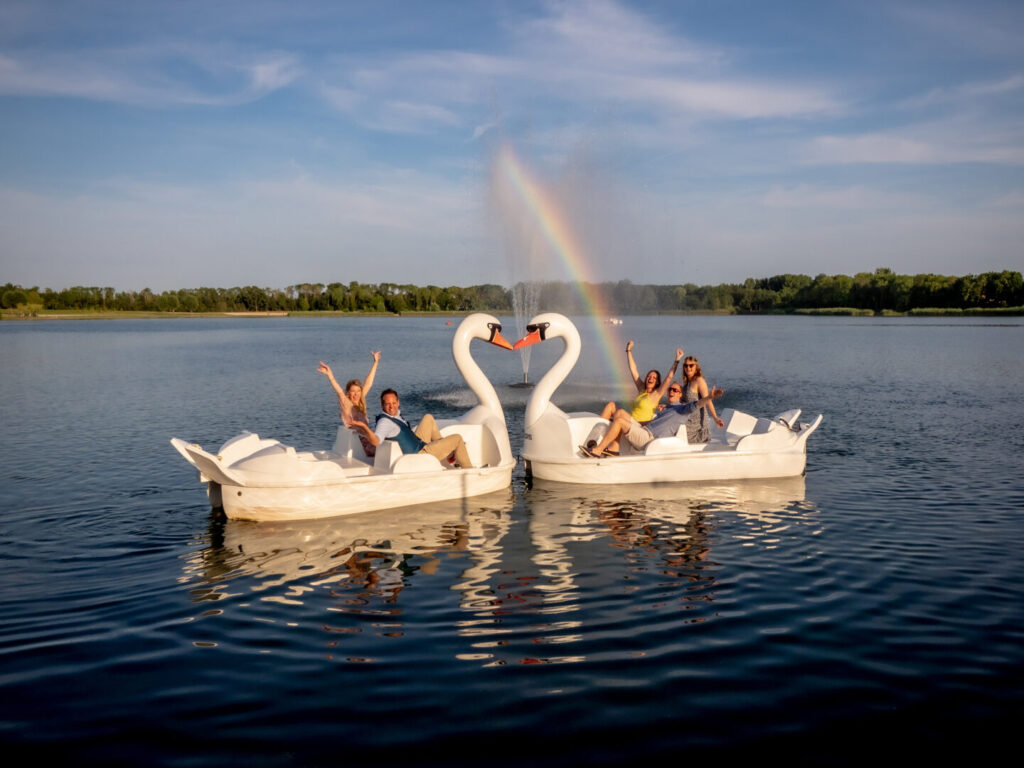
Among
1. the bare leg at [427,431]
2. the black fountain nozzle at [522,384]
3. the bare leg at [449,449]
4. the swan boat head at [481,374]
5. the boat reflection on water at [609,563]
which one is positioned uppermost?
the swan boat head at [481,374]

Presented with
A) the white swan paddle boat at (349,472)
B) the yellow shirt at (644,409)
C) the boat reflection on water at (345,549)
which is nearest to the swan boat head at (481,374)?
the white swan paddle boat at (349,472)

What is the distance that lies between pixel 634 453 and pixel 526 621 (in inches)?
241

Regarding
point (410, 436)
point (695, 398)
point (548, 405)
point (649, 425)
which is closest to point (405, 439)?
point (410, 436)

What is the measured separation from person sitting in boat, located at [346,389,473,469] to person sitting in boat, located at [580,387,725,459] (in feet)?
7.27

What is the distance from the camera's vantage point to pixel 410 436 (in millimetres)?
11117

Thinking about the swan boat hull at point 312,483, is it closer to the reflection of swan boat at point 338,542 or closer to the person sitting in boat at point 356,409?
the reflection of swan boat at point 338,542

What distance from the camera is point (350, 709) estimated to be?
539 cm

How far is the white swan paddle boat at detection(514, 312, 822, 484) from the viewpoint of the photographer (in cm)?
1216

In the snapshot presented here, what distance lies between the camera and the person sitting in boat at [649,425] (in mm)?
12266

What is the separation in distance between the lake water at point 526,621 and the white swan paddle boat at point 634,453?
0.34 meters

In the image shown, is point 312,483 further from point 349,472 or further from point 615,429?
→ point 615,429

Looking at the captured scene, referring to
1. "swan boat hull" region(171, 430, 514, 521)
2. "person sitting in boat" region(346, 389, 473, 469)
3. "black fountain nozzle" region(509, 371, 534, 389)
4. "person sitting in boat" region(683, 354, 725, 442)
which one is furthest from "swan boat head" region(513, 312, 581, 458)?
"black fountain nozzle" region(509, 371, 534, 389)

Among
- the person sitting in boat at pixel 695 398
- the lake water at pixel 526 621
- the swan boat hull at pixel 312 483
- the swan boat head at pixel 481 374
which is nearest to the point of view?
the lake water at pixel 526 621

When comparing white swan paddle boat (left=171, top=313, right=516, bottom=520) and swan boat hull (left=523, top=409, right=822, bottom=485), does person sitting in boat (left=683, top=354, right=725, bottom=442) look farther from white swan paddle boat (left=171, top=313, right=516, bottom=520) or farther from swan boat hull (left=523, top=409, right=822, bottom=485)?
white swan paddle boat (left=171, top=313, right=516, bottom=520)
